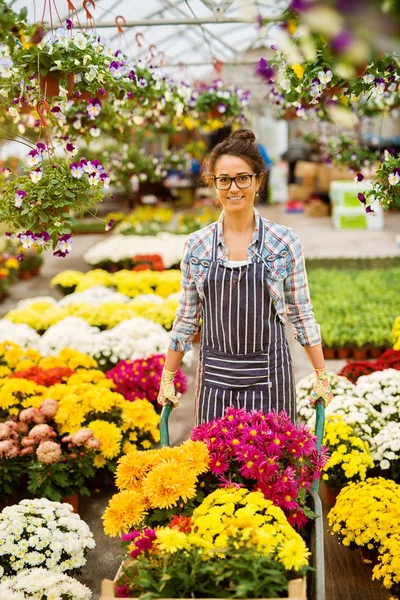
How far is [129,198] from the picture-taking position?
1992 centimetres

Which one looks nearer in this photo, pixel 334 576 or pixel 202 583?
pixel 202 583

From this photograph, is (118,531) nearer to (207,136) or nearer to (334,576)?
(334,576)

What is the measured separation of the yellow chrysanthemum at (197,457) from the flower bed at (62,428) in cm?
150

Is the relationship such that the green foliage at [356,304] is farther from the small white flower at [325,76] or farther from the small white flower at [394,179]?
the small white flower at [325,76]

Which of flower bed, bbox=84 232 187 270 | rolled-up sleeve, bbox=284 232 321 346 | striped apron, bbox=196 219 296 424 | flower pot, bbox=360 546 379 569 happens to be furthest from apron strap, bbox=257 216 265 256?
flower bed, bbox=84 232 187 270

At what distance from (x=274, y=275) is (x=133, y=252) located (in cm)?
716

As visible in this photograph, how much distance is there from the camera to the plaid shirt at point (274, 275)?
2.82 metres

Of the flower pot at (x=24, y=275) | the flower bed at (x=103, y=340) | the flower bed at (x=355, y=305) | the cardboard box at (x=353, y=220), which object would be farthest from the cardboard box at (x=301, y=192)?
the flower bed at (x=103, y=340)

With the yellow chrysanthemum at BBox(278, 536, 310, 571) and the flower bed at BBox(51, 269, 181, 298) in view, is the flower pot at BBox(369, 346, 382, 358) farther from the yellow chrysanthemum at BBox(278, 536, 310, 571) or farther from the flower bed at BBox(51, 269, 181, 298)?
the yellow chrysanthemum at BBox(278, 536, 310, 571)

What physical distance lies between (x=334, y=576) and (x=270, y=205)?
17254mm

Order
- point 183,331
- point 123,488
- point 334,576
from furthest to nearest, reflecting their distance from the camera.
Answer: point 334,576
point 183,331
point 123,488

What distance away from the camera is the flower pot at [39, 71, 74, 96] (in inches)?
130

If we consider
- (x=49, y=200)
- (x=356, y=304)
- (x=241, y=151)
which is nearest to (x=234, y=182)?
(x=241, y=151)

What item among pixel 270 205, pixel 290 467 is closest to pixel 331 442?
pixel 290 467
